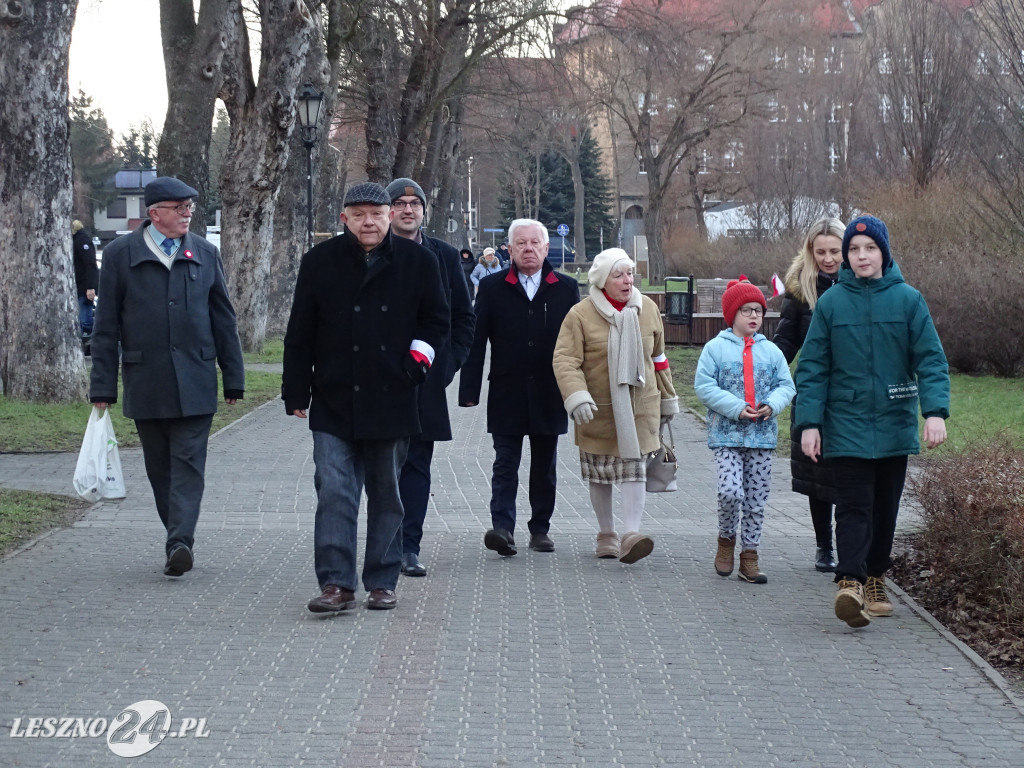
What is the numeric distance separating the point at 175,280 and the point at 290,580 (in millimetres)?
1657

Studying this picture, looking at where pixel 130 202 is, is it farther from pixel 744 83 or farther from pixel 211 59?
pixel 211 59

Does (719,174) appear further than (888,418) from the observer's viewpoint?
Yes

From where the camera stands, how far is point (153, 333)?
7328 millimetres

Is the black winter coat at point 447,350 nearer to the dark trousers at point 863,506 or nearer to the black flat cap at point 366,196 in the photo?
the black flat cap at point 366,196

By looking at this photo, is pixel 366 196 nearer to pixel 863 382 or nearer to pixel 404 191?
pixel 404 191

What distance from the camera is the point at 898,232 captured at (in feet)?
83.3

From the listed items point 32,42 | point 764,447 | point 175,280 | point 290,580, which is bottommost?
point 290,580

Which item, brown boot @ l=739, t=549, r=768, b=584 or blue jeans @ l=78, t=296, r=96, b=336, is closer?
brown boot @ l=739, t=549, r=768, b=584

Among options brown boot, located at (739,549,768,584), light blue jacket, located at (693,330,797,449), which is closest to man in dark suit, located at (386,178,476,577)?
light blue jacket, located at (693,330,797,449)

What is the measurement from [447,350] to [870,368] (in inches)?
86.8

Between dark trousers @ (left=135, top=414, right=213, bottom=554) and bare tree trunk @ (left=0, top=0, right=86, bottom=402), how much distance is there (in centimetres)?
787

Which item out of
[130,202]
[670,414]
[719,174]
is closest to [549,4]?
[670,414]

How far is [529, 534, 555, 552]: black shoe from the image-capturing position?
8.31 metres

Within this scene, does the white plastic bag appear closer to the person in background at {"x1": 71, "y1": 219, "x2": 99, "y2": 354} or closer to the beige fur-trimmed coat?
the beige fur-trimmed coat
